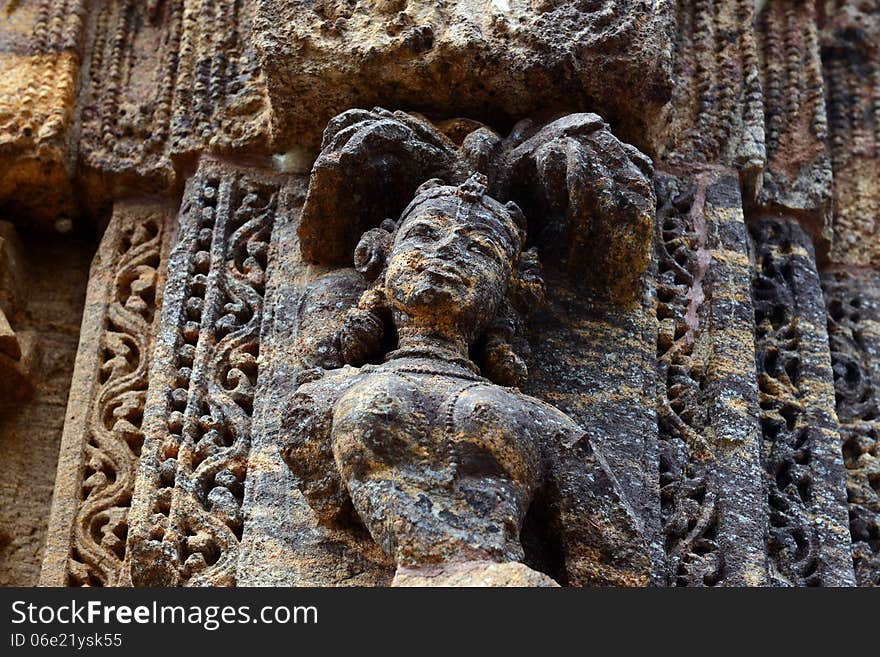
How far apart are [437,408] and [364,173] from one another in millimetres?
1047

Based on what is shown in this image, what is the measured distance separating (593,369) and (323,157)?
107 centimetres

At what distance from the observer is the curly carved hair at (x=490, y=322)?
250 inches

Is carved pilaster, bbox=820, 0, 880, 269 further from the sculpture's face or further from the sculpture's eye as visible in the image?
the sculpture's eye

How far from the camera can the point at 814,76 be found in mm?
7727

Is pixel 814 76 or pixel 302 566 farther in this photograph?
pixel 814 76

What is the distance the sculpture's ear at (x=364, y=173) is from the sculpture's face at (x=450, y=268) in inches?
13.6

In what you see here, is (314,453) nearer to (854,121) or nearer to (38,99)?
(38,99)

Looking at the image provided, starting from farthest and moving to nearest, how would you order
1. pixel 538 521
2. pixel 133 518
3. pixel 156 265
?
pixel 156 265 → pixel 133 518 → pixel 538 521

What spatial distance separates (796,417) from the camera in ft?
22.8

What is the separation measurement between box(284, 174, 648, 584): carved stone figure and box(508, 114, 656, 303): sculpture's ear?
21 cm

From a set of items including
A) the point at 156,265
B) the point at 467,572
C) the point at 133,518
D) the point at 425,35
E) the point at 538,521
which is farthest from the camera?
the point at 156,265

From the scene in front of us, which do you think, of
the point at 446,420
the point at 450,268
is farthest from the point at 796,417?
the point at 446,420

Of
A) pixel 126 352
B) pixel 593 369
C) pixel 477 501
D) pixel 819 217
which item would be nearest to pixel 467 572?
pixel 477 501

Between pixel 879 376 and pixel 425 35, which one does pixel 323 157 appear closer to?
pixel 425 35
